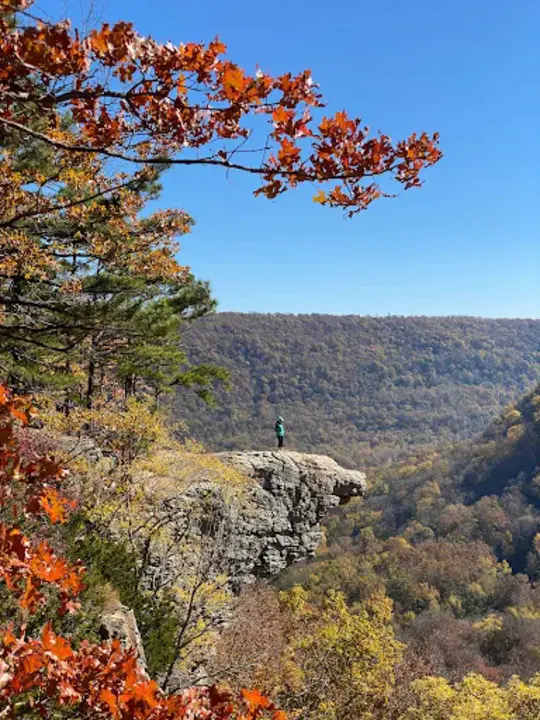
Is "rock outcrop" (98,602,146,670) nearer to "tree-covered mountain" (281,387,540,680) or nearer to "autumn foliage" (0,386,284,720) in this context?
"autumn foliage" (0,386,284,720)

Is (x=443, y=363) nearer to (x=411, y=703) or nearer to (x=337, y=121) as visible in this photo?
(x=411, y=703)

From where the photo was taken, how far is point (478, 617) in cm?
3372

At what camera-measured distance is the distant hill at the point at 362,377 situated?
6831 cm

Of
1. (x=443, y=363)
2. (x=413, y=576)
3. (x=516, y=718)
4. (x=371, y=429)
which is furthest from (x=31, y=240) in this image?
(x=443, y=363)

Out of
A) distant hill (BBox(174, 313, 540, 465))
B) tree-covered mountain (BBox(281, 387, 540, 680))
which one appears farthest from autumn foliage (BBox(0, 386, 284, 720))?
distant hill (BBox(174, 313, 540, 465))

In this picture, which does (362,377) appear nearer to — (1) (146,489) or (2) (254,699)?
(1) (146,489)

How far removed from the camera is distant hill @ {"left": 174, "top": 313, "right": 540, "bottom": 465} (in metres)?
68.3

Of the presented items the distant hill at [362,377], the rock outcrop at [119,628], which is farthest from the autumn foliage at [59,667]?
the distant hill at [362,377]

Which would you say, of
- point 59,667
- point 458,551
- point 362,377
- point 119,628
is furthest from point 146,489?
point 362,377

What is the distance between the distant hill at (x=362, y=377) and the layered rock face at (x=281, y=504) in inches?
1381

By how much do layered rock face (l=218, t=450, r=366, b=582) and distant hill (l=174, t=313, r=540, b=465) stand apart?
3509 cm

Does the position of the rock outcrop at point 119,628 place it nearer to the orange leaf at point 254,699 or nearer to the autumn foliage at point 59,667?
the autumn foliage at point 59,667

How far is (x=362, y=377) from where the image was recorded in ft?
293

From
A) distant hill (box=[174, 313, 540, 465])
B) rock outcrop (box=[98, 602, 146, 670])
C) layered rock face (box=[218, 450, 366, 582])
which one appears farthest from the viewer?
distant hill (box=[174, 313, 540, 465])
